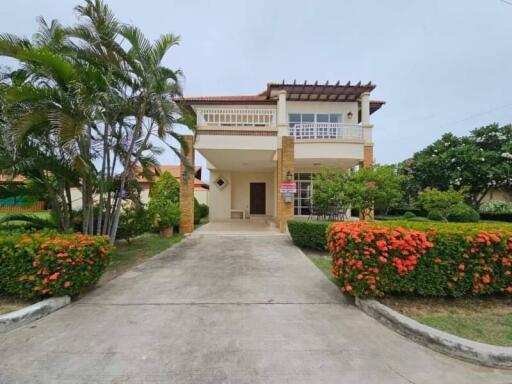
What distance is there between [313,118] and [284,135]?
4.19 m

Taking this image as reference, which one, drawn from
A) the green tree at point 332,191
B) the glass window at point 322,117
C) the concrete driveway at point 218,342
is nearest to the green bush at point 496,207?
→ the glass window at point 322,117

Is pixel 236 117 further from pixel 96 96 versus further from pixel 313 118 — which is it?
pixel 96 96

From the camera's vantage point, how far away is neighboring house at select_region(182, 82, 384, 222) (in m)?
10.9

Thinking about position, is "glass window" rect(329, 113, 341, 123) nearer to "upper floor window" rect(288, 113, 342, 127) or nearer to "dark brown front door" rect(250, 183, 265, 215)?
"upper floor window" rect(288, 113, 342, 127)

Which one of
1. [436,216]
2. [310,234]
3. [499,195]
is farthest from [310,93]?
[499,195]

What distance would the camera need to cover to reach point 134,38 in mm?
6027

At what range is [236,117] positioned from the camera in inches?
464

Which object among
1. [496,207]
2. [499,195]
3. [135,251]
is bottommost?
[135,251]

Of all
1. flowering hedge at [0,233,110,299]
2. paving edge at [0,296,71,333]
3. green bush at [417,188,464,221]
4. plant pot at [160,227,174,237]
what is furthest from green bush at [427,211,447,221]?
paving edge at [0,296,71,333]

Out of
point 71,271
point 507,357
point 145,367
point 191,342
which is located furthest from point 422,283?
point 71,271

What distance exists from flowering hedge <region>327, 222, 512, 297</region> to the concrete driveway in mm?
698

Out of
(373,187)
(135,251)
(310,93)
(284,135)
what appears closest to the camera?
(135,251)

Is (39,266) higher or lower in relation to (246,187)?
lower

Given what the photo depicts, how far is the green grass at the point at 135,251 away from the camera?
6019 millimetres
